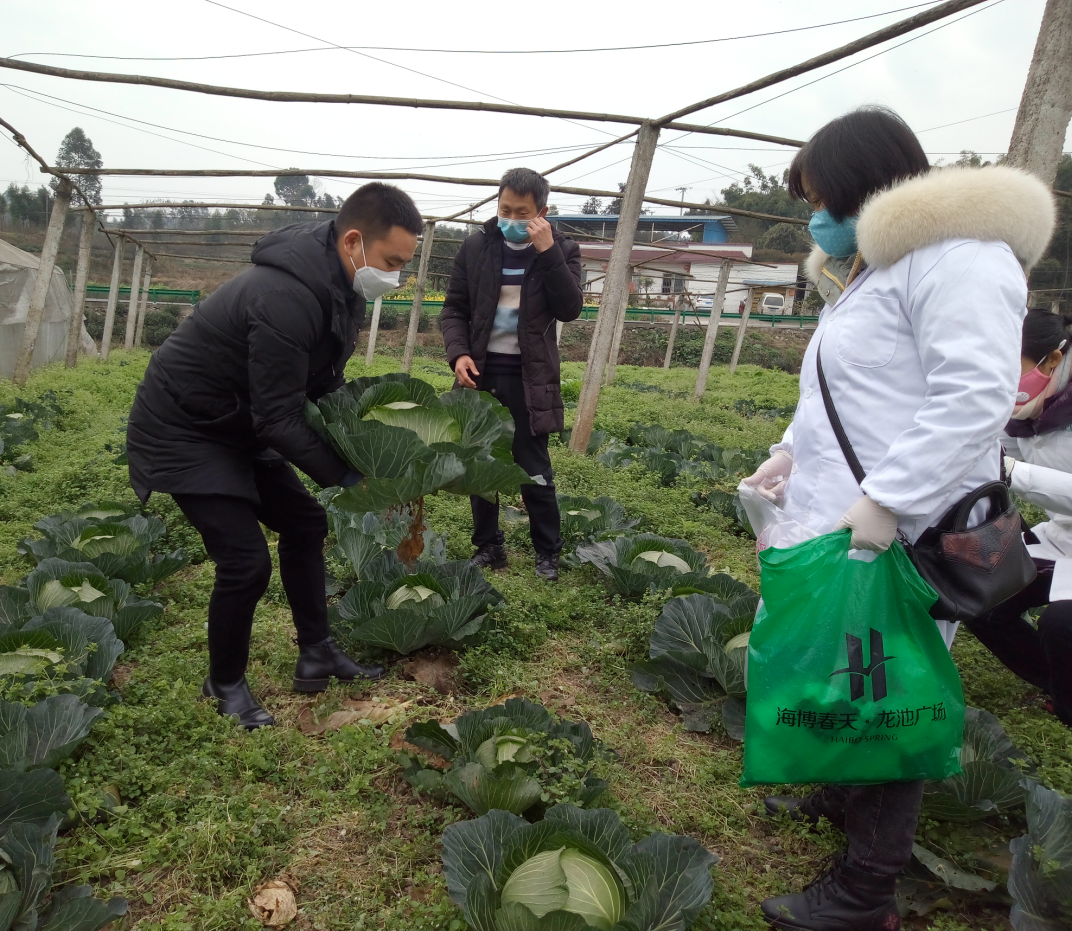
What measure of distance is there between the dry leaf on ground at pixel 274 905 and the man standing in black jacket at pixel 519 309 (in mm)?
2388

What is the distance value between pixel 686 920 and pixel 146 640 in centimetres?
284

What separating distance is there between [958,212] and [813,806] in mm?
1827

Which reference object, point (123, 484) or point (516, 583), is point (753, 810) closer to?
point (516, 583)

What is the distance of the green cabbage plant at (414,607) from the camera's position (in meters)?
3.29

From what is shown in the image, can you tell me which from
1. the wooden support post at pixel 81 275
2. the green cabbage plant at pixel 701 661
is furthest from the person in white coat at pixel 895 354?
the wooden support post at pixel 81 275

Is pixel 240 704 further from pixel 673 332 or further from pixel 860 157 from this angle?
pixel 673 332

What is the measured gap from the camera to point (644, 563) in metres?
4.25

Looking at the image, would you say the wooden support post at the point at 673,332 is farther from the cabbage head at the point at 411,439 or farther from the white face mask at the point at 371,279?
the white face mask at the point at 371,279

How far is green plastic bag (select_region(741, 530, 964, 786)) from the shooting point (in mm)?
1750

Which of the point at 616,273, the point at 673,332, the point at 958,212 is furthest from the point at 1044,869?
the point at 673,332

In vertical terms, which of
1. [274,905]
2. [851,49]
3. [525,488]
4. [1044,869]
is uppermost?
[851,49]

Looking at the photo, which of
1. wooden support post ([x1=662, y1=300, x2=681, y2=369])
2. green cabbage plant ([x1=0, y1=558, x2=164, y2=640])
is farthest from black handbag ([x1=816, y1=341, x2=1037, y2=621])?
wooden support post ([x1=662, y1=300, x2=681, y2=369])

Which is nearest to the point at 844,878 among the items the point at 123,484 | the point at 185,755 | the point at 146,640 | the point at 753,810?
the point at 753,810

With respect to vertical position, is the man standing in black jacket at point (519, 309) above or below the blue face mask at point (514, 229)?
below
